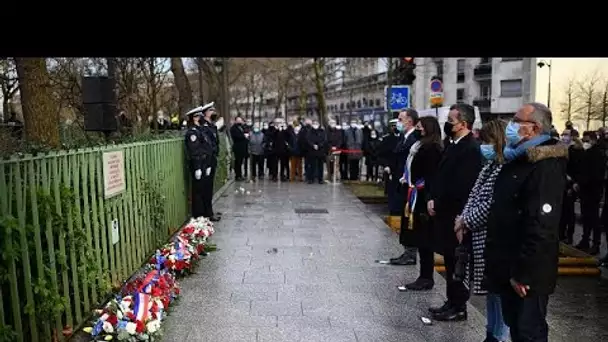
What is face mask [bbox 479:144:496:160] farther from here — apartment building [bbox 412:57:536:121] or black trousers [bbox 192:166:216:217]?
apartment building [bbox 412:57:536:121]

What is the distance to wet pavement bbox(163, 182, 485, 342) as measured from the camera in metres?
5.71

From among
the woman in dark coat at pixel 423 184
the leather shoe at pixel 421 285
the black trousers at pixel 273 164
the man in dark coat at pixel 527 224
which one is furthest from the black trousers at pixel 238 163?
the man in dark coat at pixel 527 224

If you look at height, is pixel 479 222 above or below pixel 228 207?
above

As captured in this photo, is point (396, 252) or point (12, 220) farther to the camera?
point (396, 252)

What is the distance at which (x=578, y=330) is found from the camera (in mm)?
6914

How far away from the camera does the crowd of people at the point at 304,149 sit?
20266mm

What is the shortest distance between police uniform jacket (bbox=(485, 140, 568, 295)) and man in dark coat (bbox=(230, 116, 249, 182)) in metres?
16.4

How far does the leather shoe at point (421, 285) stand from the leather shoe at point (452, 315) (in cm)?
101
